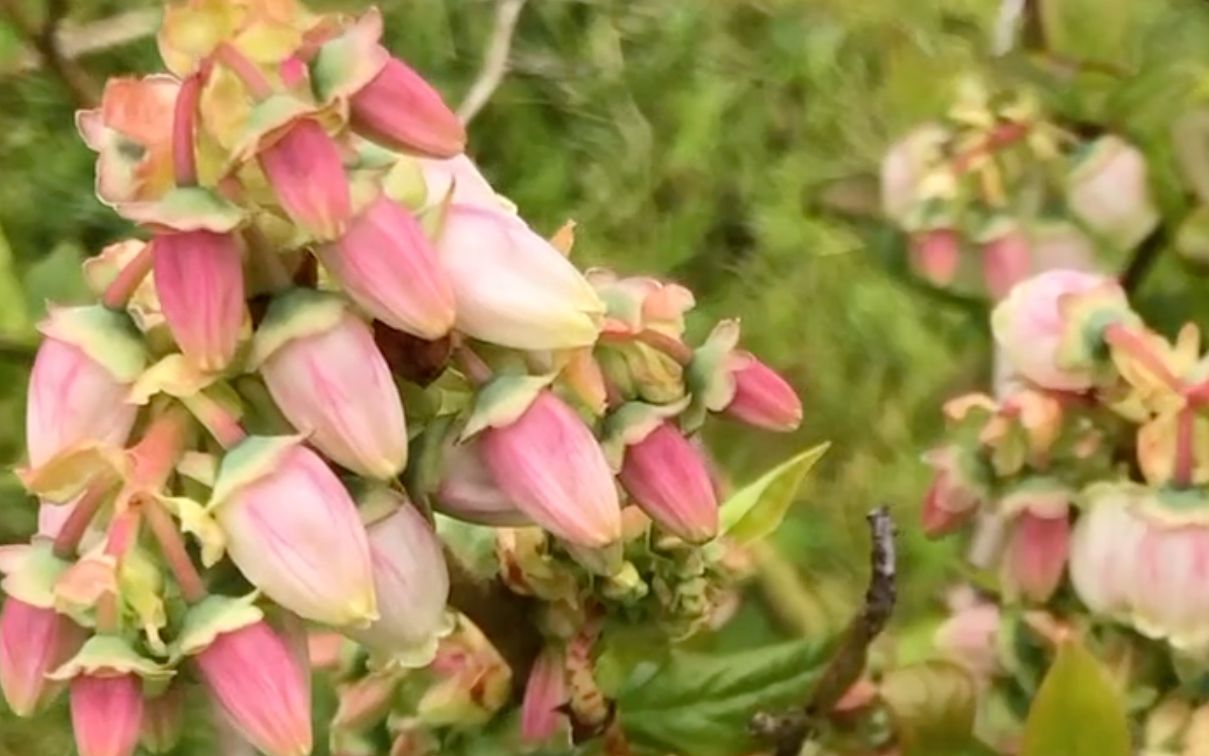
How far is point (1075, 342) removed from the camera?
0.51m

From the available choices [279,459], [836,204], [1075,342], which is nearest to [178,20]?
[279,459]

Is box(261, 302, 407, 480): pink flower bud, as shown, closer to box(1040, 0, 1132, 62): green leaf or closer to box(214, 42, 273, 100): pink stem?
box(214, 42, 273, 100): pink stem

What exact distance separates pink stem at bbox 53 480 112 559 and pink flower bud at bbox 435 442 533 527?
60mm

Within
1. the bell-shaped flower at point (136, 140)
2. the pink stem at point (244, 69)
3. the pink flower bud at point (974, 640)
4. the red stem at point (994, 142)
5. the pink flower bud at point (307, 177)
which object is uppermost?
the pink stem at point (244, 69)

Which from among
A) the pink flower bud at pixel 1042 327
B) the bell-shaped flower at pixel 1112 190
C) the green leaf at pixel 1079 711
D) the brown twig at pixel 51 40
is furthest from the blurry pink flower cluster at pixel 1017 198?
the brown twig at pixel 51 40

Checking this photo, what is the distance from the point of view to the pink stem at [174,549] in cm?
32

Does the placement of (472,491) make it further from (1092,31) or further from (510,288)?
(1092,31)

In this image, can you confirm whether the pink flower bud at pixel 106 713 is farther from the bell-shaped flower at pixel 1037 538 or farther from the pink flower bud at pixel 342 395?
the bell-shaped flower at pixel 1037 538

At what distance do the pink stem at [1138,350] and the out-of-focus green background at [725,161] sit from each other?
371 millimetres

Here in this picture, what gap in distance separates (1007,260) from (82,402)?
0.39 metres

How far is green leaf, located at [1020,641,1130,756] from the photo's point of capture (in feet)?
1.52

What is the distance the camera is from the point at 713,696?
1.84 feet

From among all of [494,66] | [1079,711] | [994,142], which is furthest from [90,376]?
[494,66]

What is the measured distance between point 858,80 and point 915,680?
718 mm
